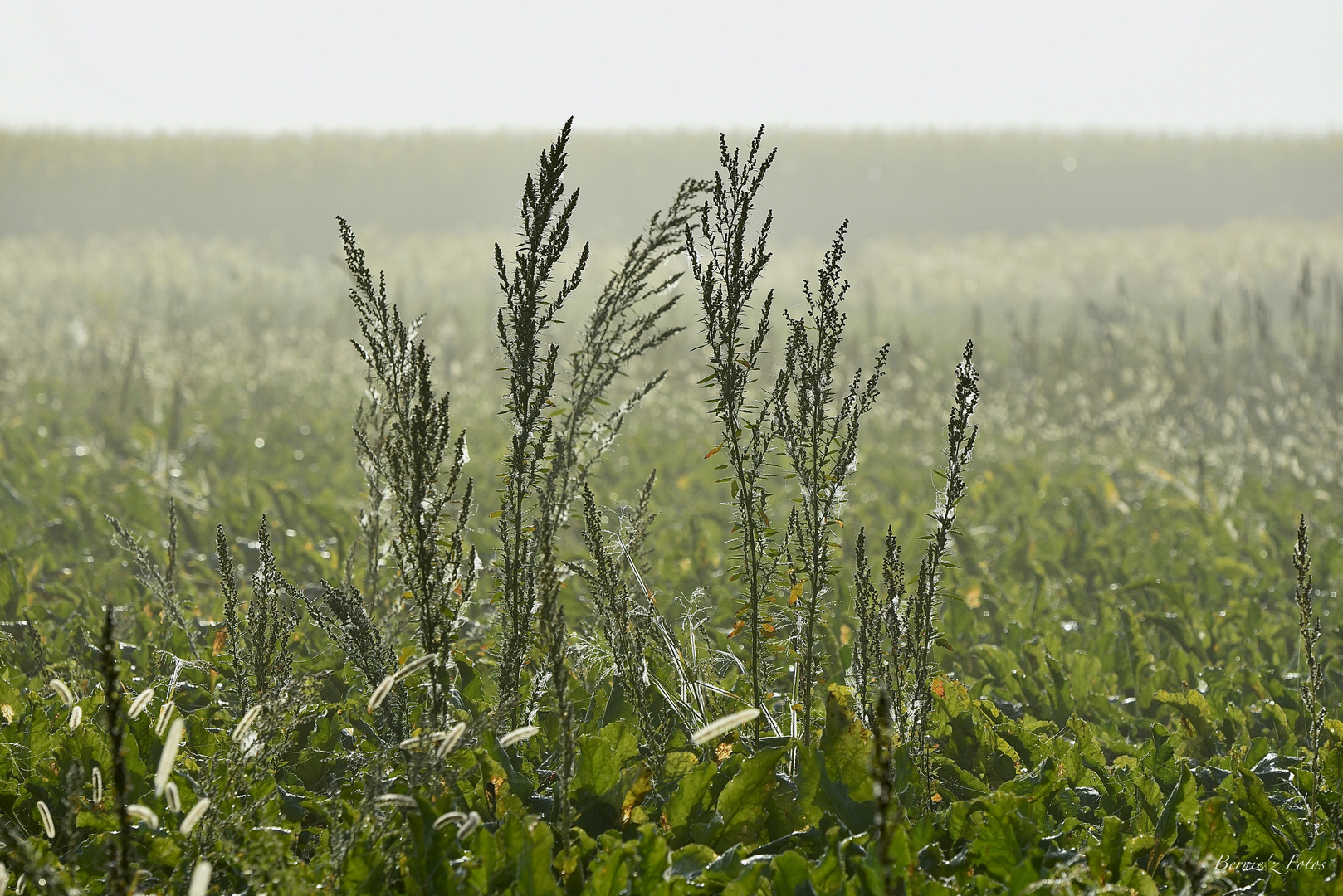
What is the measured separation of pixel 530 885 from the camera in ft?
6.15

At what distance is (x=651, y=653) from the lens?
10.4ft

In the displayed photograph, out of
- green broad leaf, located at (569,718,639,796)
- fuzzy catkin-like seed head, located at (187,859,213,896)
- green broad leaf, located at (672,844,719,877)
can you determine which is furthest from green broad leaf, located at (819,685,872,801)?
fuzzy catkin-like seed head, located at (187,859,213,896)

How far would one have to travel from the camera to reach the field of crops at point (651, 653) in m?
2.06

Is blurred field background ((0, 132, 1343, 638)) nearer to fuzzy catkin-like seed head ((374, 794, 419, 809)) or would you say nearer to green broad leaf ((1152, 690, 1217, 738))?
green broad leaf ((1152, 690, 1217, 738))

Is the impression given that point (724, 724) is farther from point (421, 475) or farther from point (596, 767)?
point (421, 475)

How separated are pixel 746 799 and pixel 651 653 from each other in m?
0.94

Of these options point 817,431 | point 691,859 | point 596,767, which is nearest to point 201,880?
point 691,859

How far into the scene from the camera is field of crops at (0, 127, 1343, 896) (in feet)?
6.75

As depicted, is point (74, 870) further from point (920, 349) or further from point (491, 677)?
point (920, 349)

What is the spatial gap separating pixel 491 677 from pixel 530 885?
150 centimetres

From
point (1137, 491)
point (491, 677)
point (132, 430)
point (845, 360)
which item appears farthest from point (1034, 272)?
point (491, 677)

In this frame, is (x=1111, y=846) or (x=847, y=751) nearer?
(x=1111, y=846)

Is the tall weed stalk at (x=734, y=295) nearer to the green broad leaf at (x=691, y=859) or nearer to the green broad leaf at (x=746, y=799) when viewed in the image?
the green broad leaf at (x=746, y=799)

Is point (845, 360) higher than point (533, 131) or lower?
lower
